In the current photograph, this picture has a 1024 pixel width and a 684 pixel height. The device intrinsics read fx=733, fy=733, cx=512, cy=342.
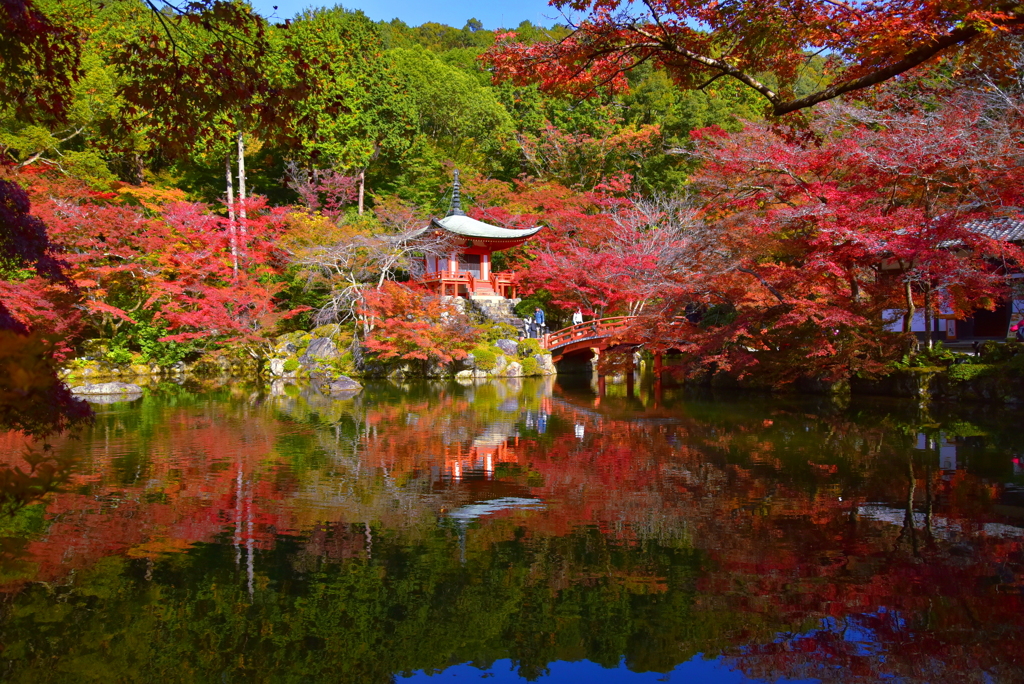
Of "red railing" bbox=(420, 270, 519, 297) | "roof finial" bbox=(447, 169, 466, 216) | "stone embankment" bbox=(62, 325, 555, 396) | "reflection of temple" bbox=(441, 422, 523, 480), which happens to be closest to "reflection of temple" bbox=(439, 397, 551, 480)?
"reflection of temple" bbox=(441, 422, 523, 480)

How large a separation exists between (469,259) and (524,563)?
17.8 metres

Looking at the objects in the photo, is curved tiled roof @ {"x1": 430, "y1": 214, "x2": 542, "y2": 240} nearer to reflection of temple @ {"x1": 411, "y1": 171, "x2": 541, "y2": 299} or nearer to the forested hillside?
reflection of temple @ {"x1": 411, "y1": 171, "x2": 541, "y2": 299}

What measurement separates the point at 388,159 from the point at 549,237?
6073mm

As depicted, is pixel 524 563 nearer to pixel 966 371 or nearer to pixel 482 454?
pixel 482 454

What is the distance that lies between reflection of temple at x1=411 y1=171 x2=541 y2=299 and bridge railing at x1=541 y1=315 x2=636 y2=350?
2.97 m

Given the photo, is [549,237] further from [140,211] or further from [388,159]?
[140,211]

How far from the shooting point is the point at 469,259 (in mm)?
21734

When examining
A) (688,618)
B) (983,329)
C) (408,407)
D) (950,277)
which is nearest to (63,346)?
→ (408,407)

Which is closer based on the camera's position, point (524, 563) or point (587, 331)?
point (524, 563)

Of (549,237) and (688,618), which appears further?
(549,237)

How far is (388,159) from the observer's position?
23.8 meters

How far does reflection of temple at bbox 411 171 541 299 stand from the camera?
20562 mm

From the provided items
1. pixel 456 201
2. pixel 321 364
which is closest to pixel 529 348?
pixel 321 364

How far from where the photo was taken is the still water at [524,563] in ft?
10.6
